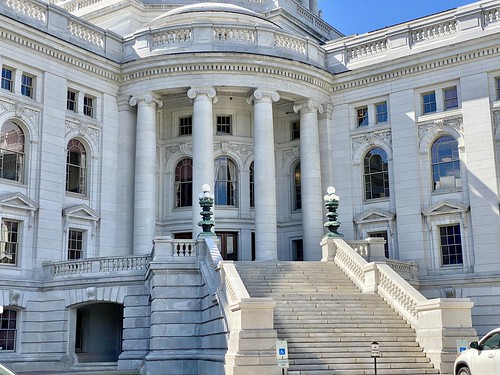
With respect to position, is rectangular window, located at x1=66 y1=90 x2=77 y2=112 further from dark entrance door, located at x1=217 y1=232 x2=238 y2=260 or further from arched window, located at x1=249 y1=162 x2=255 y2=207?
arched window, located at x1=249 y1=162 x2=255 y2=207

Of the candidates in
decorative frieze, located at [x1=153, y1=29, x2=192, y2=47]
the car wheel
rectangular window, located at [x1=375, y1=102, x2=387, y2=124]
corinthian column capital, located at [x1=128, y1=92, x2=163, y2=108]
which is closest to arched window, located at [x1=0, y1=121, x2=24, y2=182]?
corinthian column capital, located at [x1=128, y1=92, x2=163, y2=108]

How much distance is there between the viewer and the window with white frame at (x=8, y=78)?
32881 millimetres

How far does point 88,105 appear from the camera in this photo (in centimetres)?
3719

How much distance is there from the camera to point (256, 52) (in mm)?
37438

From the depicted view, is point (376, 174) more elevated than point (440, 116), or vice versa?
point (440, 116)

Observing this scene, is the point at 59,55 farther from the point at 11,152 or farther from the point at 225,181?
the point at 225,181

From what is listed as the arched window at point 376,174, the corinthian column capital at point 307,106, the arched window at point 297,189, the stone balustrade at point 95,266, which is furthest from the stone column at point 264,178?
the stone balustrade at point 95,266

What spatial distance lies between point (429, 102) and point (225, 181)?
1177cm

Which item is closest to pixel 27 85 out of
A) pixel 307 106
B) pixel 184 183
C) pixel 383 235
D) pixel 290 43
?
pixel 184 183

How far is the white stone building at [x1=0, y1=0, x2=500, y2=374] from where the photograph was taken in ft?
105

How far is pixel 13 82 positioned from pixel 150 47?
7.80 metres

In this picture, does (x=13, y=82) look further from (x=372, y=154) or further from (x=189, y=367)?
(x=372, y=154)

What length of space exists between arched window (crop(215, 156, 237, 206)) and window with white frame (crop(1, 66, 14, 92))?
12.0 metres

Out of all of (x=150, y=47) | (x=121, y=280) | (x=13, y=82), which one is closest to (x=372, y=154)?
(x=150, y=47)
